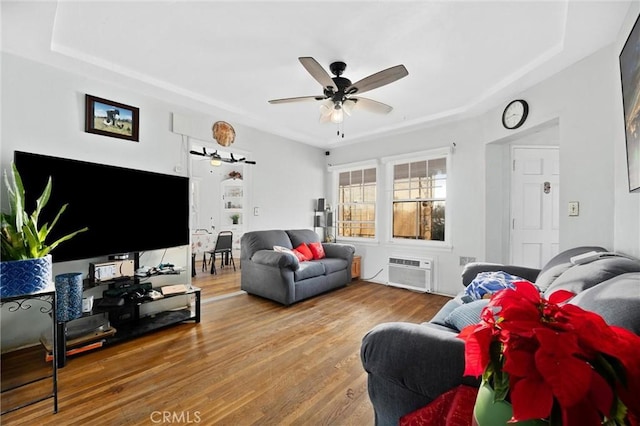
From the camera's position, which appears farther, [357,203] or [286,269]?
[357,203]

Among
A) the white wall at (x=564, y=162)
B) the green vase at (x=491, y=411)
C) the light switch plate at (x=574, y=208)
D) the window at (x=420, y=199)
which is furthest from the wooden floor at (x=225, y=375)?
the light switch plate at (x=574, y=208)

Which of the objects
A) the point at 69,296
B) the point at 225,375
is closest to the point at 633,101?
the point at 225,375

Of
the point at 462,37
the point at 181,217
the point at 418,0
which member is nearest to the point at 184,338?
the point at 181,217

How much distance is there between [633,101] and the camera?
1.46 meters

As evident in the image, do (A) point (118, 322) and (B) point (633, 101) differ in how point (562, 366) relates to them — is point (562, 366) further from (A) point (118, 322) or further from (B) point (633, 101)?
(A) point (118, 322)

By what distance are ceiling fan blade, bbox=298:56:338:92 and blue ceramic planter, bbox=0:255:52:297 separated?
2207 millimetres

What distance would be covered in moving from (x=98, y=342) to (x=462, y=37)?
4045 mm

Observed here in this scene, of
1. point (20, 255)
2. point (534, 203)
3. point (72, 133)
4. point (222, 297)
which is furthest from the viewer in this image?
point (222, 297)

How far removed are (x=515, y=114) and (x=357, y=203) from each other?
2862mm

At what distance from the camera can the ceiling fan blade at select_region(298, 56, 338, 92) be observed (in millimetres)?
2041

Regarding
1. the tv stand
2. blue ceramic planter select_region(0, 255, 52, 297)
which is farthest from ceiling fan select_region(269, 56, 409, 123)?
the tv stand

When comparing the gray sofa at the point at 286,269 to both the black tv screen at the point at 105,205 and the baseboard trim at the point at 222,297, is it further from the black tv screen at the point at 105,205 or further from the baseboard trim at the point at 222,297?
the black tv screen at the point at 105,205

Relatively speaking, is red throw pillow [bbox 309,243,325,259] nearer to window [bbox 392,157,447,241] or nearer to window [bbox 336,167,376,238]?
window [bbox 336,167,376,238]

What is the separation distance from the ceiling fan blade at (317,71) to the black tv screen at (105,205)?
78.8 inches
